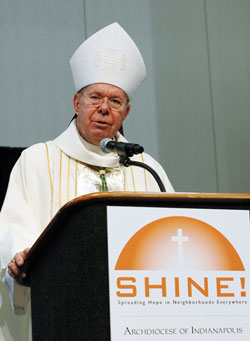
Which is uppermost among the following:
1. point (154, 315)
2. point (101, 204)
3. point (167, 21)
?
point (167, 21)

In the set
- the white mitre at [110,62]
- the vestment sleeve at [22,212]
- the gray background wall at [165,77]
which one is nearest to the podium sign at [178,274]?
the vestment sleeve at [22,212]

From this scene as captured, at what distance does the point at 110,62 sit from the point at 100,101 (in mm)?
322

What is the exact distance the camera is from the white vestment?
290 centimetres

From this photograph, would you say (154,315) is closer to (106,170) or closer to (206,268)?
(206,268)

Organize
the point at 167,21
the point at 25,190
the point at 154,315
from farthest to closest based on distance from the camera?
the point at 167,21
the point at 25,190
the point at 154,315

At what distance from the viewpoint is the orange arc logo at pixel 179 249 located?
5.74 feet

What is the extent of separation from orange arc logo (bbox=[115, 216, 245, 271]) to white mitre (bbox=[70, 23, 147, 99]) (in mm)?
1796

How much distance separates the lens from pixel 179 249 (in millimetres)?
1782

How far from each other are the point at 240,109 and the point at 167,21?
0.92 metres

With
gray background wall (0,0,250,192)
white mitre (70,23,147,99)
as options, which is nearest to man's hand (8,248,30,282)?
white mitre (70,23,147,99)

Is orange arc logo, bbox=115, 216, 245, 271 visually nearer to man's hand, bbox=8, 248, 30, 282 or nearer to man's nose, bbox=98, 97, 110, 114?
man's hand, bbox=8, 248, 30, 282

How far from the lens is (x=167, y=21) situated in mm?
5793

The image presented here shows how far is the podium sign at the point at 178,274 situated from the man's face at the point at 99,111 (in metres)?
1.56

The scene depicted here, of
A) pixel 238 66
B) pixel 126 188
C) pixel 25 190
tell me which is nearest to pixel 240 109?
pixel 238 66
